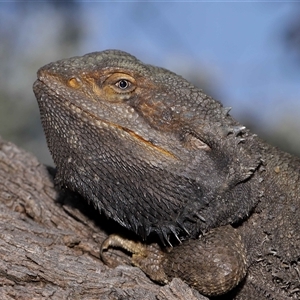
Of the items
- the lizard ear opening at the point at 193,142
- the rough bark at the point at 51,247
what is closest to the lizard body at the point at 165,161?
the lizard ear opening at the point at 193,142

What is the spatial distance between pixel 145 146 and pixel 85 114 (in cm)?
47

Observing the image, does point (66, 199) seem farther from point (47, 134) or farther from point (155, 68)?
point (155, 68)

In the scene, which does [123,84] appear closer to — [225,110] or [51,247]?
[225,110]

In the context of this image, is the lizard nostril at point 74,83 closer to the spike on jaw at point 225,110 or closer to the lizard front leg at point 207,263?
the spike on jaw at point 225,110

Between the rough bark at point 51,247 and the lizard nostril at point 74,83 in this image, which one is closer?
the rough bark at point 51,247

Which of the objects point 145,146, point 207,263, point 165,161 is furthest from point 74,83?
point 207,263

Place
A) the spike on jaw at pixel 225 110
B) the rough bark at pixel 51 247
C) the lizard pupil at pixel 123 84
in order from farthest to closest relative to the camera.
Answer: the spike on jaw at pixel 225 110 < the lizard pupil at pixel 123 84 < the rough bark at pixel 51 247

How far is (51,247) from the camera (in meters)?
3.94

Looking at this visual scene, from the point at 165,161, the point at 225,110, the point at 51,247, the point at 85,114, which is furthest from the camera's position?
the point at 51,247

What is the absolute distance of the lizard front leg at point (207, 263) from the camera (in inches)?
143

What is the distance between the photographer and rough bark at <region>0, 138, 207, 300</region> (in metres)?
3.57

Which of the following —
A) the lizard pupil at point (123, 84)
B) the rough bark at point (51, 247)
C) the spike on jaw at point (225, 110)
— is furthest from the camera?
the spike on jaw at point (225, 110)

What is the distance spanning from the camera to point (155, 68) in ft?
13.1

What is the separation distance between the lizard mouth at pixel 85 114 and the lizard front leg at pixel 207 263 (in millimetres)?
638
